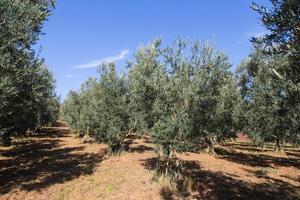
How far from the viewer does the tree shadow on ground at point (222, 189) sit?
1841cm

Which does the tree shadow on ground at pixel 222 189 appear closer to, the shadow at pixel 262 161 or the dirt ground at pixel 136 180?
the dirt ground at pixel 136 180

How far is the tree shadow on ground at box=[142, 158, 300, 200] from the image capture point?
18.4 metres

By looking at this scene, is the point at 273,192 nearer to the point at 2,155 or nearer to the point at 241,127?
the point at 241,127

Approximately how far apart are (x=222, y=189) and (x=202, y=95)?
584 centimetres

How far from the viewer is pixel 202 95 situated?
65.5ft

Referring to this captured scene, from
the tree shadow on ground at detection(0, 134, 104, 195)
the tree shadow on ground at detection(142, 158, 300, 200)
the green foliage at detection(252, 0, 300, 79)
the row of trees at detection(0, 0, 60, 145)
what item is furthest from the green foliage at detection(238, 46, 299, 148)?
the green foliage at detection(252, 0, 300, 79)

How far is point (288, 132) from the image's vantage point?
3197cm

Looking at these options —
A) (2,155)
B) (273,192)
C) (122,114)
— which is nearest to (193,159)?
(122,114)

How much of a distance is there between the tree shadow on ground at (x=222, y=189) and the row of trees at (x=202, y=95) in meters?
2.35

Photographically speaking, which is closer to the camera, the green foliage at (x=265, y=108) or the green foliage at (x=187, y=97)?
the green foliage at (x=187, y=97)

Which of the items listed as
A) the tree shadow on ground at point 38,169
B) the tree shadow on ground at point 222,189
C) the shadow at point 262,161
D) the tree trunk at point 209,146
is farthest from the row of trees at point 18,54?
the tree trunk at point 209,146

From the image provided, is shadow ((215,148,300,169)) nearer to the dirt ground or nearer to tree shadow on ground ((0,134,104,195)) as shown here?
the dirt ground

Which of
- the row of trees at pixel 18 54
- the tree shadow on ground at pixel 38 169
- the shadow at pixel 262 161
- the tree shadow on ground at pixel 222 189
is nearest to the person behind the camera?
the row of trees at pixel 18 54

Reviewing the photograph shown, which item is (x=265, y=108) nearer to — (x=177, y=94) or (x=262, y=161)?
(x=262, y=161)
